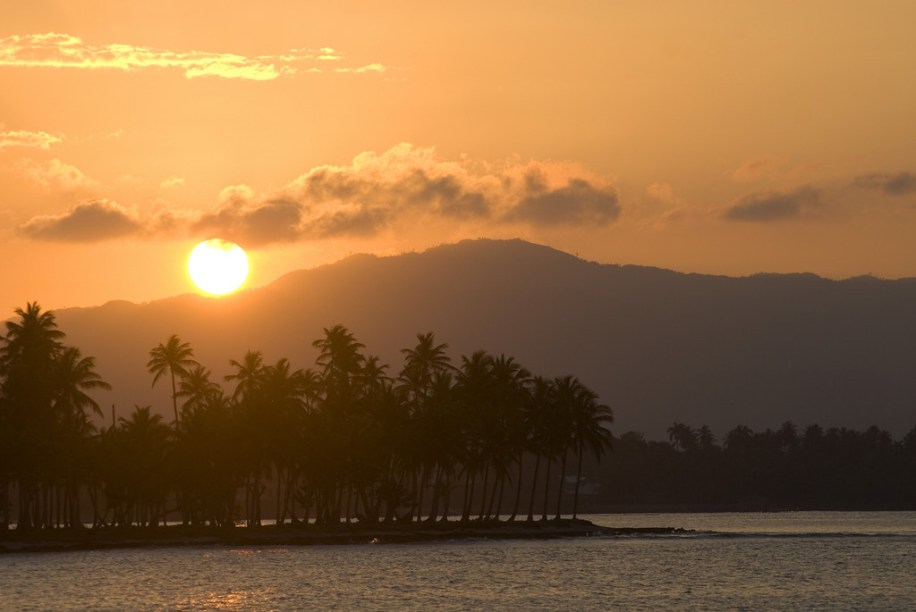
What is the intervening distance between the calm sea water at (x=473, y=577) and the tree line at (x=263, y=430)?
37.8 ft

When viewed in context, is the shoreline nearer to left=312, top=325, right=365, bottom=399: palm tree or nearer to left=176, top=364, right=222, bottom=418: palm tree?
left=176, top=364, right=222, bottom=418: palm tree

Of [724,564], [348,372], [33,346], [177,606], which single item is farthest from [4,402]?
[724,564]

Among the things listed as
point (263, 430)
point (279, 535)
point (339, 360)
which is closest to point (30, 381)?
point (263, 430)

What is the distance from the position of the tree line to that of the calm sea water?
37.8ft

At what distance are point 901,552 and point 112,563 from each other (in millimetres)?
76310

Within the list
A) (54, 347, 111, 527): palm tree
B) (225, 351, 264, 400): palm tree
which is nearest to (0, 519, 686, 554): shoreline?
(54, 347, 111, 527): palm tree

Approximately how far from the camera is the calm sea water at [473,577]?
94312mm

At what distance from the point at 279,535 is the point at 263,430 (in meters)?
11.6

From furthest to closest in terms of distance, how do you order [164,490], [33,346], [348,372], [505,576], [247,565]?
[348,372] → [164,490] → [33,346] → [247,565] → [505,576]

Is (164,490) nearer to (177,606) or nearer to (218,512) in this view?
(218,512)

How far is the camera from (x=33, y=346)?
140750mm

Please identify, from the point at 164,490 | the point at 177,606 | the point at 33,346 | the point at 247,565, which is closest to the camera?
the point at 177,606

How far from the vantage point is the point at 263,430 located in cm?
15238

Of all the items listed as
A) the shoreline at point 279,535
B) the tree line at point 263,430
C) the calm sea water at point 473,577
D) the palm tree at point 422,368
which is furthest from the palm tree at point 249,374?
the calm sea water at point 473,577
